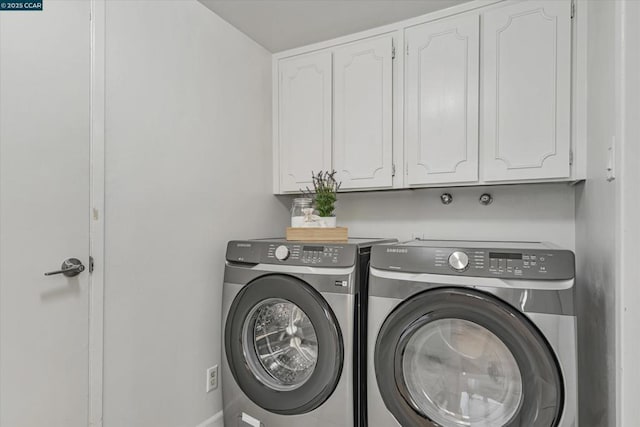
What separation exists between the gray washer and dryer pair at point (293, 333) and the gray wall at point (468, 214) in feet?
2.28

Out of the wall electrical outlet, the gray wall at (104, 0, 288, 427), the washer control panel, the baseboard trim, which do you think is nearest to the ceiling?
the gray wall at (104, 0, 288, 427)

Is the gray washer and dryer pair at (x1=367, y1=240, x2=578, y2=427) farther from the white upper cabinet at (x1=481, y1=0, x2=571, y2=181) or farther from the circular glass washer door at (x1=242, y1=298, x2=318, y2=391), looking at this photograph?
the white upper cabinet at (x1=481, y1=0, x2=571, y2=181)

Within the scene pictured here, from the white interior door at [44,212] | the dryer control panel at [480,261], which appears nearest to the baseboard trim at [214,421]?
the white interior door at [44,212]

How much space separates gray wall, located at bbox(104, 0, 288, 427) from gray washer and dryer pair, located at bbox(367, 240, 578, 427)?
0.89 metres

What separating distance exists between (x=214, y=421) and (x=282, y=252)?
3.22ft

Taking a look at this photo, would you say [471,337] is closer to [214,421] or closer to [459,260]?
[459,260]

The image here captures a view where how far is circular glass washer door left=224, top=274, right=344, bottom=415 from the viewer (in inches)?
59.6

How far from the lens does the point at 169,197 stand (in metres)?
1.64

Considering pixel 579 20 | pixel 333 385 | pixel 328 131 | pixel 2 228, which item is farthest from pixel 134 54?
pixel 579 20

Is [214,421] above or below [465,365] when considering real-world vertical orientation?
below

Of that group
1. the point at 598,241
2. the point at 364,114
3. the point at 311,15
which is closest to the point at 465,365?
the point at 598,241

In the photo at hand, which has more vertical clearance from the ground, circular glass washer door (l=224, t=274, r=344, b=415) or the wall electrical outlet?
circular glass washer door (l=224, t=274, r=344, b=415)

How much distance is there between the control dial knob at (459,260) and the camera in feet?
4.27

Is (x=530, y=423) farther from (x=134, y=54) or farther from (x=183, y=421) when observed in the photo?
(x=134, y=54)
